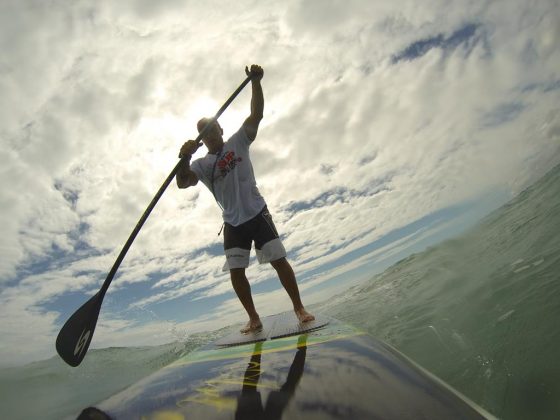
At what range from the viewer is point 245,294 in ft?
12.4

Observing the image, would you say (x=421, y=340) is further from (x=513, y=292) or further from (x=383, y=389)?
(x=383, y=389)

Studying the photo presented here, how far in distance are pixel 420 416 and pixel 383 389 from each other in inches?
9.3

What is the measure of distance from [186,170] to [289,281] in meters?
1.73

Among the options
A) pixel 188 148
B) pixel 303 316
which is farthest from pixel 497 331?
pixel 188 148

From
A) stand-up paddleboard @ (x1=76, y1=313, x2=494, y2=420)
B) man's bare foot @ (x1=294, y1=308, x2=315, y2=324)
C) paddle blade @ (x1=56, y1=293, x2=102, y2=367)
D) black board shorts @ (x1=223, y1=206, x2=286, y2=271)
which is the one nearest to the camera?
stand-up paddleboard @ (x1=76, y1=313, x2=494, y2=420)

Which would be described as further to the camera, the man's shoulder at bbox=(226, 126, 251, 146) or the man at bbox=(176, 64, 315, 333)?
the man's shoulder at bbox=(226, 126, 251, 146)

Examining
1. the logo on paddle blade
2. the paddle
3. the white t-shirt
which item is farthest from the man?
the logo on paddle blade

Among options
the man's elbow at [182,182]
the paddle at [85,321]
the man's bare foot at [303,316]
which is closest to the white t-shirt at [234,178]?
the man's elbow at [182,182]

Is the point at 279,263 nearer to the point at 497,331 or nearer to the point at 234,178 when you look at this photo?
the point at 234,178

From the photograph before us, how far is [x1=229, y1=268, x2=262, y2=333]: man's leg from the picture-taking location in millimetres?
3734

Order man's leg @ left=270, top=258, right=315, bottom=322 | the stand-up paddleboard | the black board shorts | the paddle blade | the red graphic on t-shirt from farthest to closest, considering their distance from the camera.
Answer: the red graphic on t-shirt, the black board shorts, man's leg @ left=270, top=258, right=315, bottom=322, the paddle blade, the stand-up paddleboard

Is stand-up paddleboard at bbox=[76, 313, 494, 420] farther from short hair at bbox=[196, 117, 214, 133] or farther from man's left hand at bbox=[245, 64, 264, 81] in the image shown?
man's left hand at bbox=[245, 64, 264, 81]

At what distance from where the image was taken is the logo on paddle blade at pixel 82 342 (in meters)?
3.32

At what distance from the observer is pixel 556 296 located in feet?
13.5
